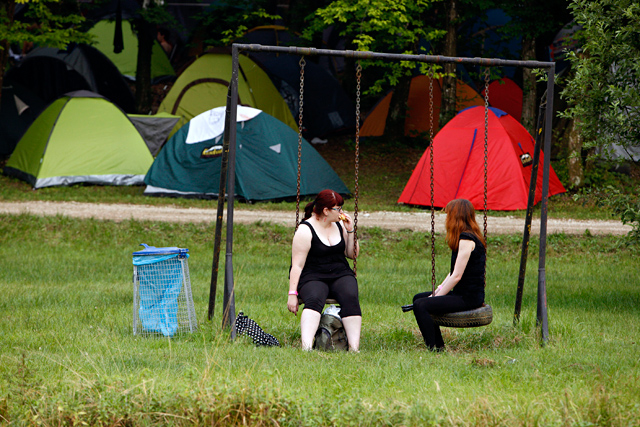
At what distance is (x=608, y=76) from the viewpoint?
7.09m

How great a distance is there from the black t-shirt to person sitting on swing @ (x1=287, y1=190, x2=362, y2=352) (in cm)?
89

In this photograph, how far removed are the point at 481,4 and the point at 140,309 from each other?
1516cm

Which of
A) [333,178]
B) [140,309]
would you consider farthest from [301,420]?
[333,178]

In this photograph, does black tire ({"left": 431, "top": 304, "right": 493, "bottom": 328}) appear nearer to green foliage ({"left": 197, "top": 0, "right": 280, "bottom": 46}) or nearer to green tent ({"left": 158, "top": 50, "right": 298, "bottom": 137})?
green tent ({"left": 158, "top": 50, "right": 298, "bottom": 137})

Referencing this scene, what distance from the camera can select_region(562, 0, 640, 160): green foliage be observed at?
686 cm

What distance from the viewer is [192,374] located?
4465 mm

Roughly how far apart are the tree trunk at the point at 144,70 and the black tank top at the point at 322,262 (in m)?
17.7

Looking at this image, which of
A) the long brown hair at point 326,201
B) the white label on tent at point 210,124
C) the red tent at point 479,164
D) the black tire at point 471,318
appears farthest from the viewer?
the white label on tent at point 210,124

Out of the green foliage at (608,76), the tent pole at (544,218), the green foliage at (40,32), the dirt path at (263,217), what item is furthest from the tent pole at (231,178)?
the green foliage at (40,32)

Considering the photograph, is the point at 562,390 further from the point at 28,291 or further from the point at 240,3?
the point at 240,3

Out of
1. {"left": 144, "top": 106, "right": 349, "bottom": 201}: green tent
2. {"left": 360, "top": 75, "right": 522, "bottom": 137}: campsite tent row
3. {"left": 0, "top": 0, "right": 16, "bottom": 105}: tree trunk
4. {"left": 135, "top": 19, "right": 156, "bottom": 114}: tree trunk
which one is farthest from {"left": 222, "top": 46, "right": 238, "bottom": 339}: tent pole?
{"left": 135, "top": 19, "right": 156, "bottom": 114}: tree trunk

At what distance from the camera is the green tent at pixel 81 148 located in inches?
637

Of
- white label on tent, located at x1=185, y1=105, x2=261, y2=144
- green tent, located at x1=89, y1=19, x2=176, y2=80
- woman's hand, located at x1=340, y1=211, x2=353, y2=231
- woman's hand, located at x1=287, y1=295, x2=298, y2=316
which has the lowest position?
woman's hand, located at x1=287, y1=295, x2=298, y2=316

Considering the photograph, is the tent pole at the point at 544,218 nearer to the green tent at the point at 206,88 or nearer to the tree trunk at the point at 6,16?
the green tent at the point at 206,88
